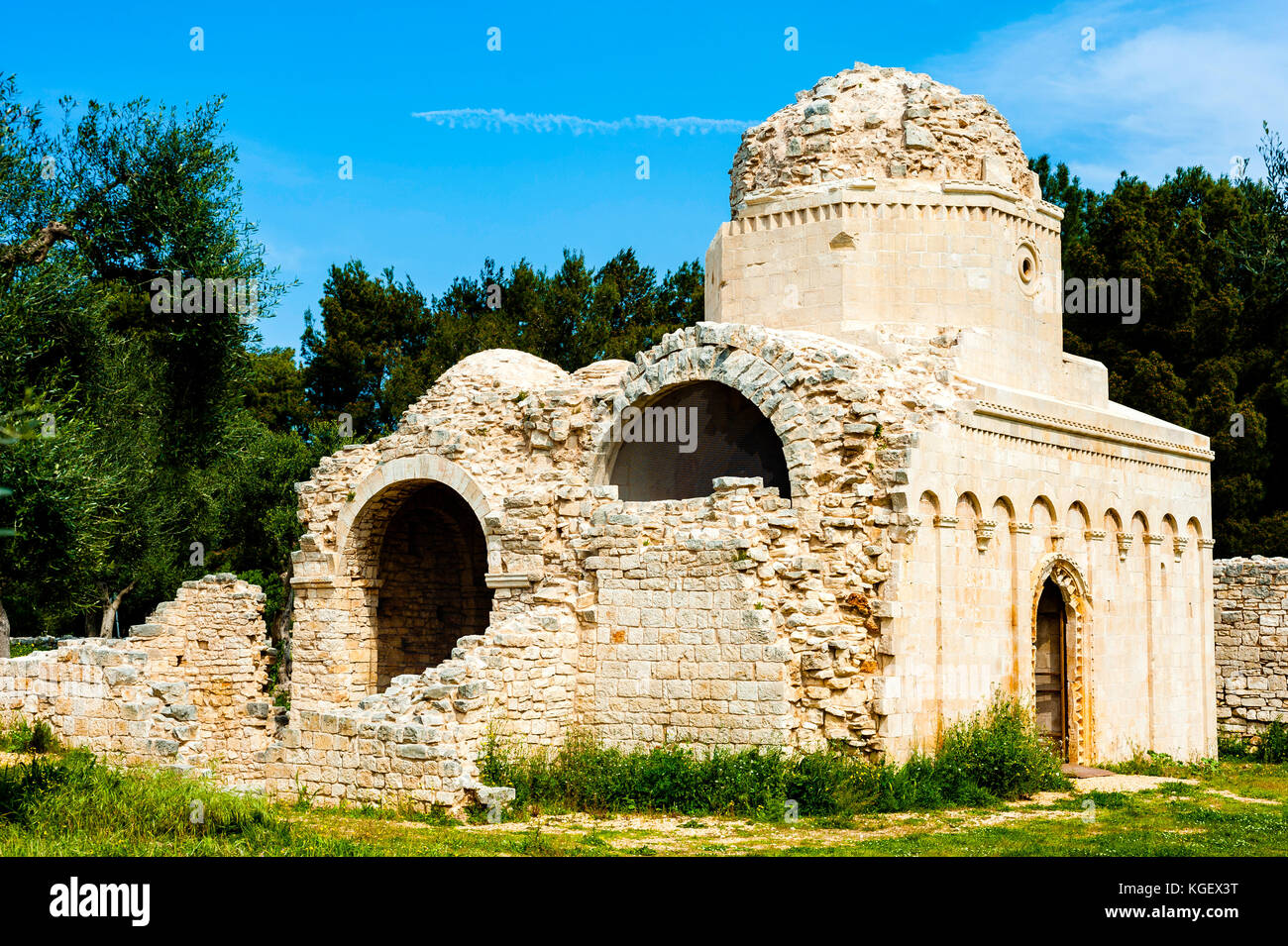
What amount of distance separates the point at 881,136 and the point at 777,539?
249 inches

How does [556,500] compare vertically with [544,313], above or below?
below

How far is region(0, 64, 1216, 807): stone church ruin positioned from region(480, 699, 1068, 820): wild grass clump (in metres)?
0.33

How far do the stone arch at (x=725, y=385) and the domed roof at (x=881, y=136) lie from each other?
341cm

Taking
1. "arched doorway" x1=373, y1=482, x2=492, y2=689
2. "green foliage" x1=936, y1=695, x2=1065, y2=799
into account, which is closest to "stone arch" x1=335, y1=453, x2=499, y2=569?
"arched doorway" x1=373, y1=482, x2=492, y2=689

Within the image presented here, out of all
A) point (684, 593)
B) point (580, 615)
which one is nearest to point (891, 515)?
point (684, 593)

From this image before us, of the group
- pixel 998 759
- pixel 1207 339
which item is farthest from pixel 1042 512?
pixel 1207 339

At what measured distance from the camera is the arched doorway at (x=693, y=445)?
1866 centimetres

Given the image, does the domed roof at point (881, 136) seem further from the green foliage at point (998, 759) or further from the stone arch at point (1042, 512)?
the green foliage at point (998, 759)

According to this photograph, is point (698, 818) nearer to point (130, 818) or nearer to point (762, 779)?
point (762, 779)

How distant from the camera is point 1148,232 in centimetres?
3384

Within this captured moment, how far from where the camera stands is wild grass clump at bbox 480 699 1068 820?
48.5ft

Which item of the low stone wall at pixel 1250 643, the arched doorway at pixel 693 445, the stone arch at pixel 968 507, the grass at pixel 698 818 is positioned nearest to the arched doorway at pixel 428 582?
the arched doorway at pixel 693 445

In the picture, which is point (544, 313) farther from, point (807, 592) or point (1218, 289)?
point (807, 592)

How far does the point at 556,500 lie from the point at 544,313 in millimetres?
24497
